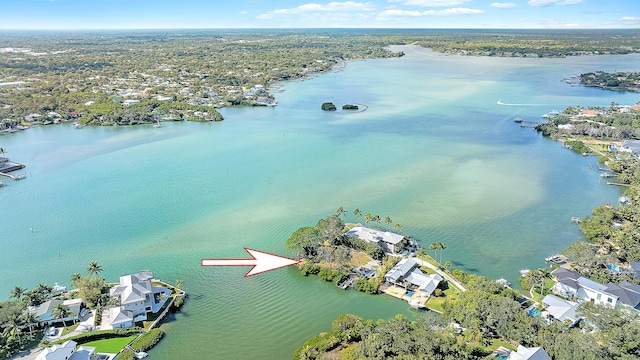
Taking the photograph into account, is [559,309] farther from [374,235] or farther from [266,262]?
[266,262]

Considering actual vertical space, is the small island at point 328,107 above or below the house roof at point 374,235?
above

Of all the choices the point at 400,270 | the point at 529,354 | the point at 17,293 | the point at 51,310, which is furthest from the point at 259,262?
the point at 529,354

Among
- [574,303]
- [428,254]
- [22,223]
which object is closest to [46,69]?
[22,223]

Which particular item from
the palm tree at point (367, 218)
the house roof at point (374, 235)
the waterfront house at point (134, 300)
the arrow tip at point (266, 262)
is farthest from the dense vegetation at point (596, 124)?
the waterfront house at point (134, 300)

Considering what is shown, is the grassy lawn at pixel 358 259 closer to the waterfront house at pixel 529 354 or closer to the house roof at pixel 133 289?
the waterfront house at pixel 529 354

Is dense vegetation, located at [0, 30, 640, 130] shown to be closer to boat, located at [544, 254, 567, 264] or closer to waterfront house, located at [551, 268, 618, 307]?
boat, located at [544, 254, 567, 264]

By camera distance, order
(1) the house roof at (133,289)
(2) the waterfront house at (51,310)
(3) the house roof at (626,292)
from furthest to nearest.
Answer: (1) the house roof at (133,289)
(3) the house roof at (626,292)
(2) the waterfront house at (51,310)
